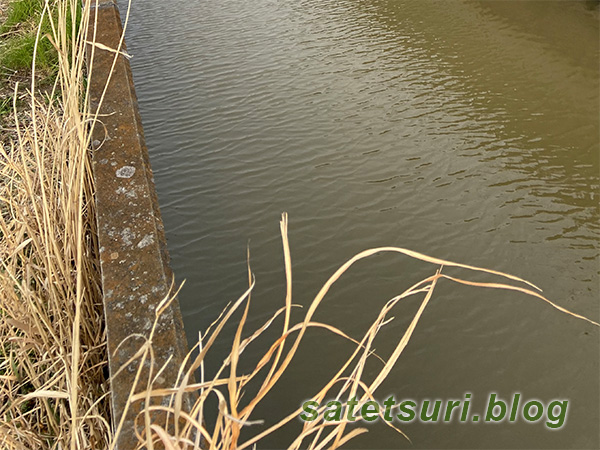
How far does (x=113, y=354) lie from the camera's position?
1605 millimetres

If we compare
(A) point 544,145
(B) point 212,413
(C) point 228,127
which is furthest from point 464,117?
(B) point 212,413

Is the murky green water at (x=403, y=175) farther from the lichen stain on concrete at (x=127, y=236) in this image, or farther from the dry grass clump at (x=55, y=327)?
the lichen stain on concrete at (x=127, y=236)

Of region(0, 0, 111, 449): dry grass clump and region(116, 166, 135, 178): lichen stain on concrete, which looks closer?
region(0, 0, 111, 449): dry grass clump

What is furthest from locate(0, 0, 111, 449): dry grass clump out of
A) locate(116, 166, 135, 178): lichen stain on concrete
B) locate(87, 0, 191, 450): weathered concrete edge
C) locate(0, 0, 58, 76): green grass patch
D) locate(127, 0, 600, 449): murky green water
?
locate(0, 0, 58, 76): green grass patch

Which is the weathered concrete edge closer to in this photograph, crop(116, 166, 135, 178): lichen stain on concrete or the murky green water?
crop(116, 166, 135, 178): lichen stain on concrete

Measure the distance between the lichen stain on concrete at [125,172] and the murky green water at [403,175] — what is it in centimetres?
98

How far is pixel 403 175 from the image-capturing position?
4.00m

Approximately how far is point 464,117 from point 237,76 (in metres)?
2.34

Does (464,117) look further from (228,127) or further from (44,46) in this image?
(44,46)

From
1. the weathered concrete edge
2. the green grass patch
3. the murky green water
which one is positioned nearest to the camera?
the weathered concrete edge

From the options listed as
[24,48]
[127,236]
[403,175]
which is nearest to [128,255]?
[127,236]

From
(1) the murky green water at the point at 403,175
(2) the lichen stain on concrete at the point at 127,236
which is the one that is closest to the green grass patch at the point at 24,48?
(1) the murky green water at the point at 403,175

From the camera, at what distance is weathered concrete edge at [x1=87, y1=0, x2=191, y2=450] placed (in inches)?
61.2

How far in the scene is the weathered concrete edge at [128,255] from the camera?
5.10ft
